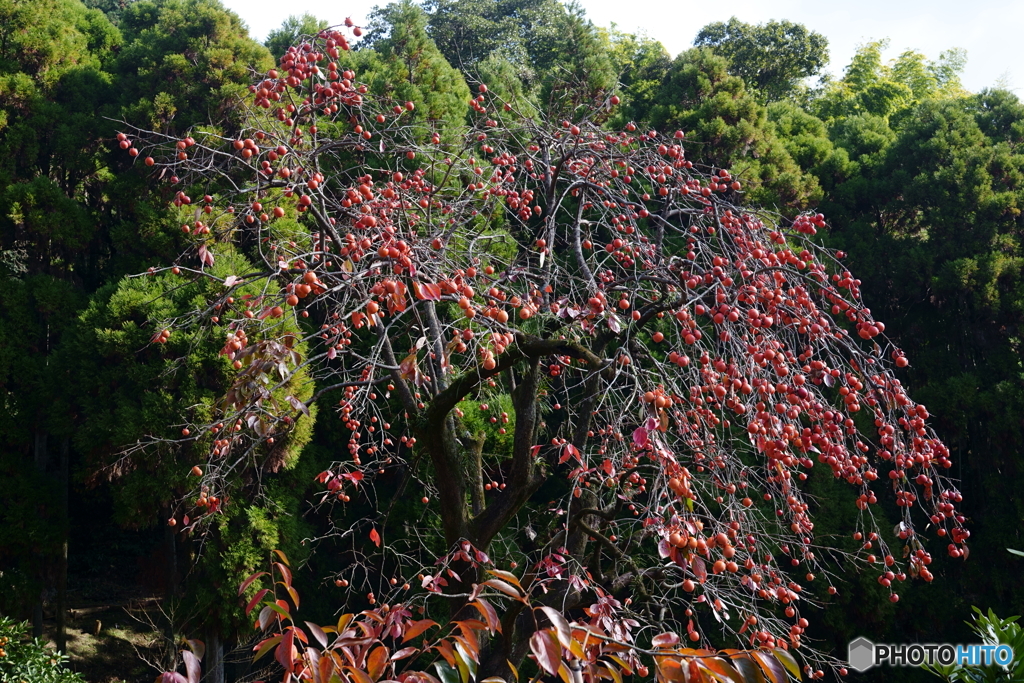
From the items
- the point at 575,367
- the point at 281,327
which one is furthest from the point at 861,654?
the point at 281,327

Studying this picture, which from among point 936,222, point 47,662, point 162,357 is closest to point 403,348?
point 162,357

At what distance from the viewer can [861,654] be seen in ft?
18.5

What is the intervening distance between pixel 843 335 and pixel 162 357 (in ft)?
17.8

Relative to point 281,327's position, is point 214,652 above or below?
below

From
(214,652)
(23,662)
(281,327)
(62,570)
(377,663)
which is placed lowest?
(214,652)

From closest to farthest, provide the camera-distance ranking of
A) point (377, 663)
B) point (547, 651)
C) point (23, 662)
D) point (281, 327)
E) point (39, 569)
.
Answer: point (547, 651) → point (377, 663) → point (23, 662) → point (281, 327) → point (39, 569)

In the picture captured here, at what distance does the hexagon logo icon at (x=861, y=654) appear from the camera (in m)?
5.48

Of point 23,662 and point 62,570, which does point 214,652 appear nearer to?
point 23,662

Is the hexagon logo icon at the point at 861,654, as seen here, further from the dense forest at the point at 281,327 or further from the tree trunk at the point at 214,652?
the tree trunk at the point at 214,652

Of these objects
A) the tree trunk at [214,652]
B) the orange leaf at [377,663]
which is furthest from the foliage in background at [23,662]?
the orange leaf at [377,663]

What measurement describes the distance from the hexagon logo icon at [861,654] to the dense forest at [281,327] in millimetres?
104

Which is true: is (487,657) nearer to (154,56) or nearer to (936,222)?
(936,222)

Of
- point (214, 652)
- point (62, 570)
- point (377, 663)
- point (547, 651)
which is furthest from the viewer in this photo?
point (62, 570)

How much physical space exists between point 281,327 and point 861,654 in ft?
16.2
